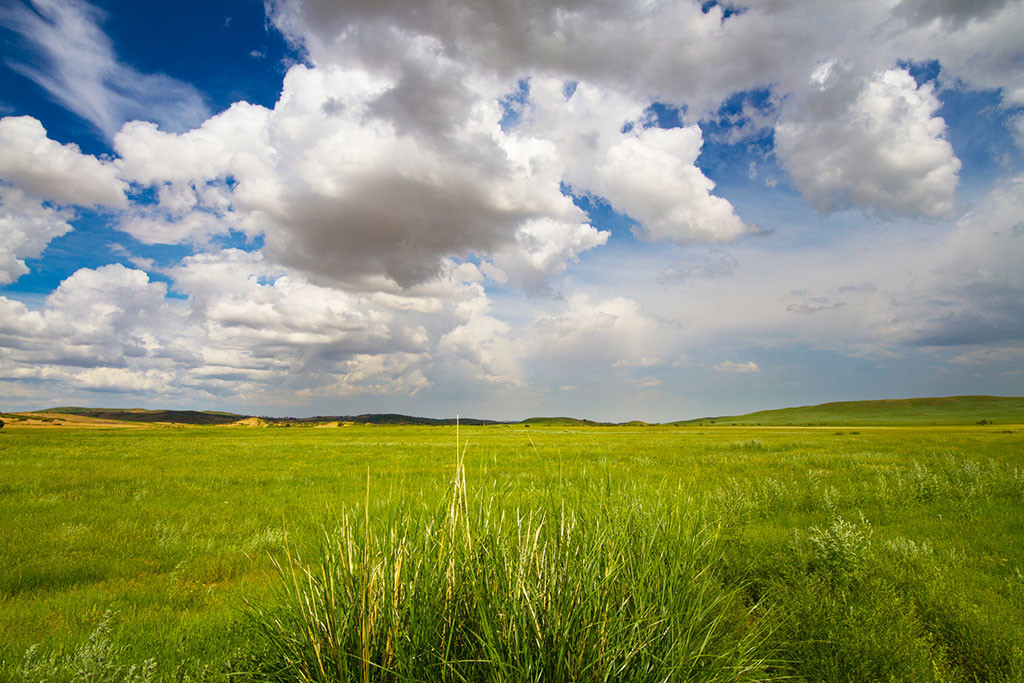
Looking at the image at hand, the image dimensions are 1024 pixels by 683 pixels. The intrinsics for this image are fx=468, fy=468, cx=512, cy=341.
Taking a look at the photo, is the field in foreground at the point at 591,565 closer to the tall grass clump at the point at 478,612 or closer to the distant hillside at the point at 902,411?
the tall grass clump at the point at 478,612

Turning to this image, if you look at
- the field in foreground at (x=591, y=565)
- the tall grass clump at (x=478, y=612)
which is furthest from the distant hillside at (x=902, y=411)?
the tall grass clump at (x=478, y=612)

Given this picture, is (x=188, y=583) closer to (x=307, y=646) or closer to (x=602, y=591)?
(x=307, y=646)

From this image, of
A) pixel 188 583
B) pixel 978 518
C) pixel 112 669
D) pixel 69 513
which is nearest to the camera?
pixel 112 669

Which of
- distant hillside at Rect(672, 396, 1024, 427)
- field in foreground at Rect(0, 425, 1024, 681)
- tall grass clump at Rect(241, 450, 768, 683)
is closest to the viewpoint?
tall grass clump at Rect(241, 450, 768, 683)

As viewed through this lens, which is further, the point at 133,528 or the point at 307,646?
the point at 133,528

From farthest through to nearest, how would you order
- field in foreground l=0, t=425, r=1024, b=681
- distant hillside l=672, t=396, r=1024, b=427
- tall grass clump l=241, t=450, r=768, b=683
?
distant hillside l=672, t=396, r=1024, b=427
field in foreground l=0, t=425, r=1024, b=681
tall grass clump l=241, t=450, r=768, b=683

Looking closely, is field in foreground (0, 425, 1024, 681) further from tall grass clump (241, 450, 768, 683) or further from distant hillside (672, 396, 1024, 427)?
distant hillside (672, 396, 1024, 427)

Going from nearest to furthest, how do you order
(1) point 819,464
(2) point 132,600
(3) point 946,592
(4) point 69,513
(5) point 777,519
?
(3) point 946,592, (2) point 132,600, (5) point 777,519, (4) point 69,513, (1) point 819,464

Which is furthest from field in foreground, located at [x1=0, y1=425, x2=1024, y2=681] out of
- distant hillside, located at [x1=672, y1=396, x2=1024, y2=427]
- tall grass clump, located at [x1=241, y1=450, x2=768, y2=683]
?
distant hillside, located at [x1=672, y1=396, x2=1024, y2=427]

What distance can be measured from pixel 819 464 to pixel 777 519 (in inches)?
602

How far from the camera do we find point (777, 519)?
392 inches

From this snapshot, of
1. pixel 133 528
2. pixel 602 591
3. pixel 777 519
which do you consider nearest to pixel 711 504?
pixel 777 519

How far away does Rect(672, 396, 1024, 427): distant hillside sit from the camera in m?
137

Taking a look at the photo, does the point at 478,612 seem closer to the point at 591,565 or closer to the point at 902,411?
the point at 591,565
